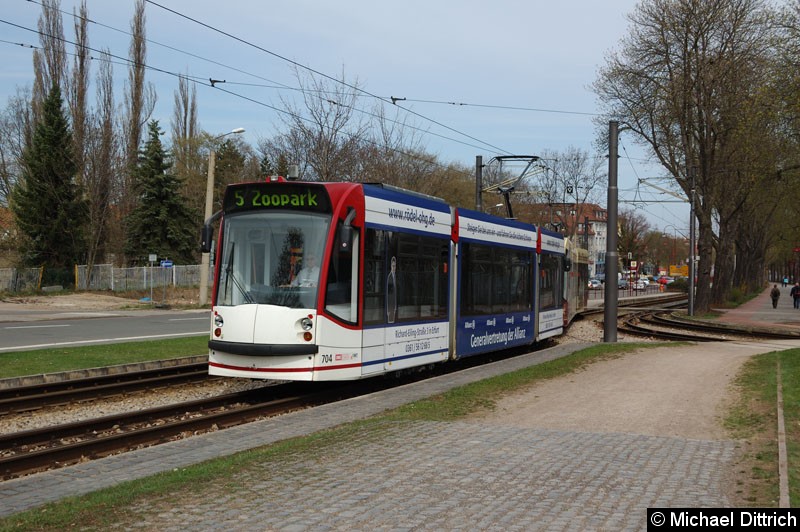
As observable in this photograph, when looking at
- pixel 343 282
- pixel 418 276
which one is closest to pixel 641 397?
pixel 418 276

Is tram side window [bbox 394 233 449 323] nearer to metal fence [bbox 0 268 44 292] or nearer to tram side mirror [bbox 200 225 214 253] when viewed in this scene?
tram side mirror [bbox 200 225 214 253]

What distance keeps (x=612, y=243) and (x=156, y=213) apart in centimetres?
3558

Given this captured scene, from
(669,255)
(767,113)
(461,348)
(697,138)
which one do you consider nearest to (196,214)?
(697,138)

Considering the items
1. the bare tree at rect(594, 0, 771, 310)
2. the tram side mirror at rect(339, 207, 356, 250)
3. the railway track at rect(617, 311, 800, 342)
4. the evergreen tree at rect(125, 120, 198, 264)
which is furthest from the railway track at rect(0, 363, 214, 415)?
the evergreen tree at rect(125, 120, 198, 264)

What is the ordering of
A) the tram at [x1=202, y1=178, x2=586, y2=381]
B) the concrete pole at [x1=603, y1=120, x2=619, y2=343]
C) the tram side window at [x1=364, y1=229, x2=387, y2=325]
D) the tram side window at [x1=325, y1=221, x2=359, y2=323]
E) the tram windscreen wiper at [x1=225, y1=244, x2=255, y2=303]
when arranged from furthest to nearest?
the concrete pole at [x1=603, y1=120, x2=619, y2=343], the tram side window at [x1=364, y1=229, x2=387, y2=325], the tram windscreen wiper at [x1=225, y1=244, x2=255, y2=303], the tram side window at [x1=325, y1=221, x2=359, y2=323], the tram at [x1=202, y1=178, x2=586, y2=381]

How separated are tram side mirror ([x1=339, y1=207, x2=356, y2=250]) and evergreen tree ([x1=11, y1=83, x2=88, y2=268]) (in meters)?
38.8

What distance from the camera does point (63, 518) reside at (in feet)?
18.4

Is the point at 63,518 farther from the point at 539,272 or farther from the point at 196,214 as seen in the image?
the point at 196,214

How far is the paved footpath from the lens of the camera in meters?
5.65

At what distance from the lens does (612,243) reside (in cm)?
2222

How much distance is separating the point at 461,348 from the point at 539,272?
556cm
